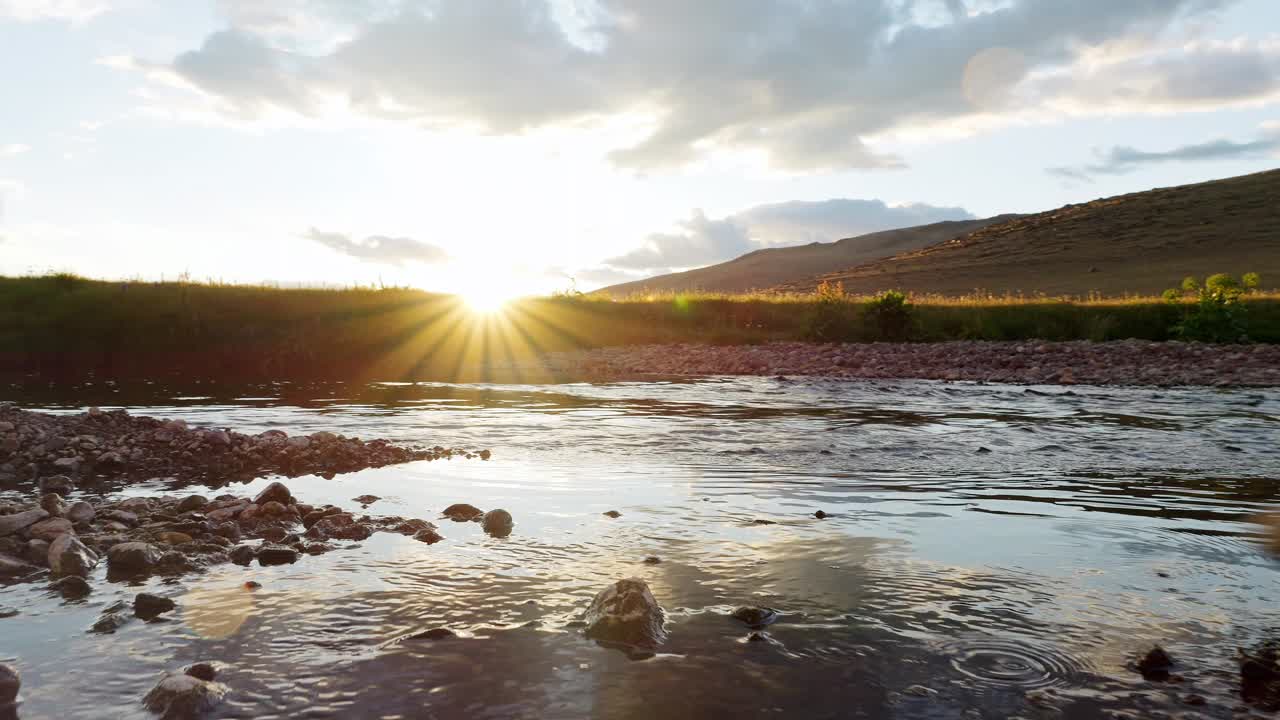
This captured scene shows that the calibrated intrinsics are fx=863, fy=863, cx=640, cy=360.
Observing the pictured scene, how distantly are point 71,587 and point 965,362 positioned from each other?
1131 inches

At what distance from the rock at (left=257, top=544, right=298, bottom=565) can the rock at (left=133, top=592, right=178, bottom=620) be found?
1.11m

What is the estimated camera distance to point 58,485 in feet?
31.6

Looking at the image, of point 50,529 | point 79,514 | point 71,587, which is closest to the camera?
point 71,587

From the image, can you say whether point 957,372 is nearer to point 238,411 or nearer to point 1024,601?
point 238,411

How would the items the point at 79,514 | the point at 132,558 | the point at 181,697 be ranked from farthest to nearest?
1. the point at 79,514
2. the point at 132,558
3. the point at 181,697

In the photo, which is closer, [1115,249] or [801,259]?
[1115,249]

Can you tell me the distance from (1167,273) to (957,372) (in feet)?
179

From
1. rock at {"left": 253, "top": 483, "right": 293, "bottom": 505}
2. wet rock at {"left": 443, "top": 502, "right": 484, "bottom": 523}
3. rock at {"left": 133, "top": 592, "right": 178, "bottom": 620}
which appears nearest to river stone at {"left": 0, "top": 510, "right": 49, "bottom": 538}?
rock at {"left": 253, "top": 483, "right": 293, "bottom": 505}

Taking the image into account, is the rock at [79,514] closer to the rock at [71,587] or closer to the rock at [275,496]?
the rock at [275,496]

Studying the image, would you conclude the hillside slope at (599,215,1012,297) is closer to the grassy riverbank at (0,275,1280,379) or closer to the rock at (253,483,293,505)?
the grassy riverbank at (0,275,1280,379)

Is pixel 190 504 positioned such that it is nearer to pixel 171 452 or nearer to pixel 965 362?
pixel 171 452

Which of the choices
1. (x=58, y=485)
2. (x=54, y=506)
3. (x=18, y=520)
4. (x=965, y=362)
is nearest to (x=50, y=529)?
(x=18, y=520)

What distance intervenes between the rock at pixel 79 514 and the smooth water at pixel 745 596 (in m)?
1.70

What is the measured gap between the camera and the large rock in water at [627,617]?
16.3 feet
